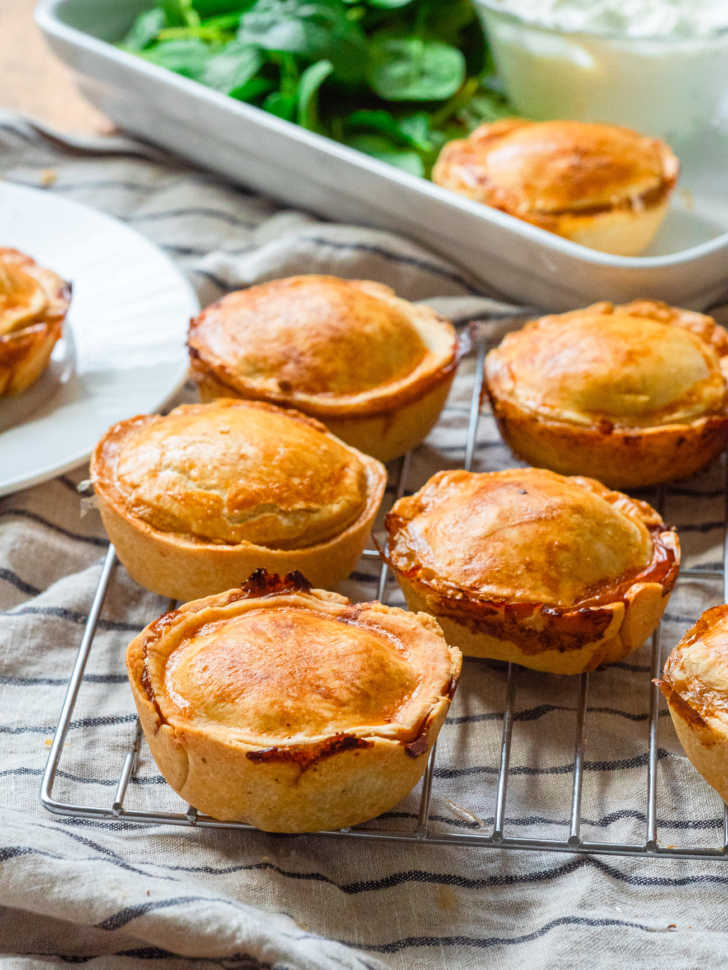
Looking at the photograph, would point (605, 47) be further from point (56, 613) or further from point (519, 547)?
point (56, 613)

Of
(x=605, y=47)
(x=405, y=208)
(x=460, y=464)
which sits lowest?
(x=460, y=464)

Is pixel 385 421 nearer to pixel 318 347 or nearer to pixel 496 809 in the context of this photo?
pixel 318 347

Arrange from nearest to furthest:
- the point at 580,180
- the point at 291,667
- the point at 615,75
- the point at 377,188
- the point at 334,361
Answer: the point at 291,667
the point at 334,361
the point at 580,180
the point at 377,188
the point at 615,75

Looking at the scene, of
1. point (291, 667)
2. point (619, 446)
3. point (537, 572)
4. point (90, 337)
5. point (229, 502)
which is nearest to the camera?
point (291, 667)

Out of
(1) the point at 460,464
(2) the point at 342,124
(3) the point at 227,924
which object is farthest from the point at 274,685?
(2) the point at 342,124

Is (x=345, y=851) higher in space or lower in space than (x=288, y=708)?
lower

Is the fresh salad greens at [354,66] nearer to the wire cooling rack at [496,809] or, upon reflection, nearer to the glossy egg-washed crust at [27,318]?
the glossy egg-washed crust at [27,318]

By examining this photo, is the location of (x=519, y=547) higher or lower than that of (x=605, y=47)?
lower

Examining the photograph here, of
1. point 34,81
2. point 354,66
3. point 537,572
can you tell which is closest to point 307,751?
point 537,572
